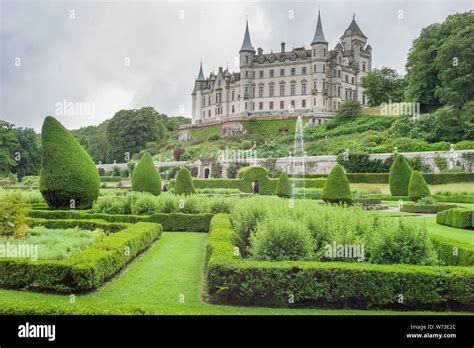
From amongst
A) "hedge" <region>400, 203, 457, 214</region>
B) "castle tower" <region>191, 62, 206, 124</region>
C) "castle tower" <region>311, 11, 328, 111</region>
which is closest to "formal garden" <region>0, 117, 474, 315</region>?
"hedge" <region>400, 203, 457, 214</region>

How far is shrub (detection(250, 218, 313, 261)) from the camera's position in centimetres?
818

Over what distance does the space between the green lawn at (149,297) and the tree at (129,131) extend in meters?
58.0

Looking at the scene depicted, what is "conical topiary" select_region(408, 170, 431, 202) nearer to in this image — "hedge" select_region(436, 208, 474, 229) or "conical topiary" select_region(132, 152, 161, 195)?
"hedge" select_region(436, 208, 474, 229)

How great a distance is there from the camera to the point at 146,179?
67.6 ft

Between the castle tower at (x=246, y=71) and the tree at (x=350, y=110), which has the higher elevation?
the castle tower at (x=246, y=71)

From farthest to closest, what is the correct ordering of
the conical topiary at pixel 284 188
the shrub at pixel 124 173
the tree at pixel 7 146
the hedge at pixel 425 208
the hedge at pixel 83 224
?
the shrub at pixel 124 173 < the tree at pixel 7 146 < the conical topiary at pixel 284 188 < the hedge at pixel 425 208 < the hedge at pixel 83 224

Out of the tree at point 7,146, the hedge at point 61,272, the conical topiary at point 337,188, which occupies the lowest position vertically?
the hedge at point 61,272

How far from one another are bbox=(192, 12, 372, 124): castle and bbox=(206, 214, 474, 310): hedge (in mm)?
58592

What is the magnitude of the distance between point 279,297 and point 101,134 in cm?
7226

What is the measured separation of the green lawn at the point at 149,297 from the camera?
233 inches

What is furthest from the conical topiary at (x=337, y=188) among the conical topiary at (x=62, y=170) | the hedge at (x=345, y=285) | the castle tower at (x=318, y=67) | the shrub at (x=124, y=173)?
the castle tower at (x=318, y=67)

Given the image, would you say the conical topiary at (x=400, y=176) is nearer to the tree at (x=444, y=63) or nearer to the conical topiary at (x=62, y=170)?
the tree at (x=444, y=63)
